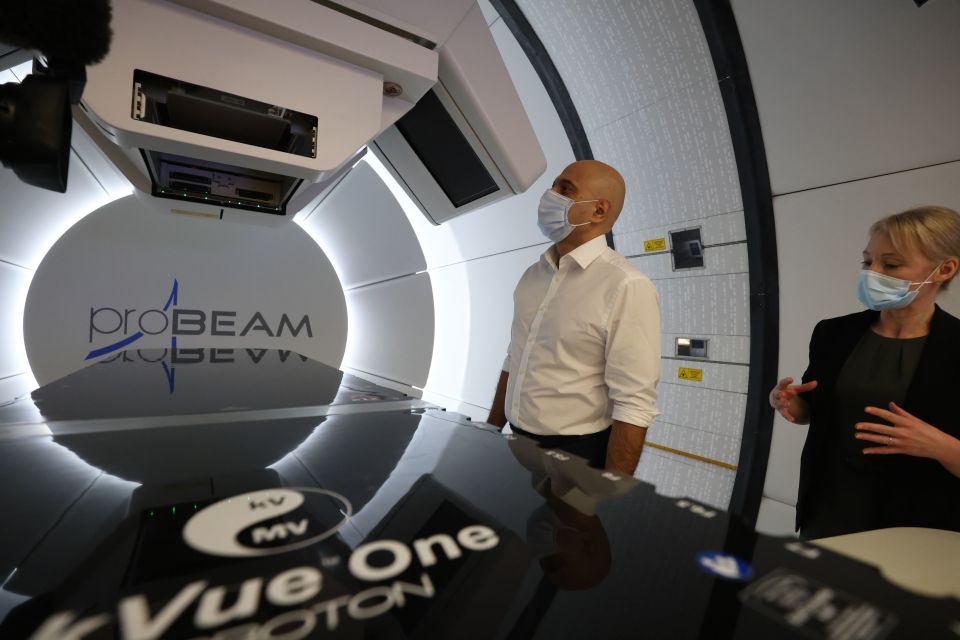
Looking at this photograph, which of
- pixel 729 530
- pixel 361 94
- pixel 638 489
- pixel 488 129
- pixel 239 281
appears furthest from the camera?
pixel 239 281

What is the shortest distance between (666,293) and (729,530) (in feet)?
7.66

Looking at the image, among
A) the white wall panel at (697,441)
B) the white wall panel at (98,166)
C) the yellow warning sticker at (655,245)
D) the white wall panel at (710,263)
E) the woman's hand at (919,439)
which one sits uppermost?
the white wall panel at (98,166)

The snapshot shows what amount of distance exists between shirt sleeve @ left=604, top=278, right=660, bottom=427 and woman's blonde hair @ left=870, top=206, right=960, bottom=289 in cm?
→ 71

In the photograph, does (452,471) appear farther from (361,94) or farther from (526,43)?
(526,43)

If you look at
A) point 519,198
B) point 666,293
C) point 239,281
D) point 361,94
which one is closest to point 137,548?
point 361,94

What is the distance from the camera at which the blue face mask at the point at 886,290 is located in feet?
4.49

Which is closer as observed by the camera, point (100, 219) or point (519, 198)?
point (519, 198)

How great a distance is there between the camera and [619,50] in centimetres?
249

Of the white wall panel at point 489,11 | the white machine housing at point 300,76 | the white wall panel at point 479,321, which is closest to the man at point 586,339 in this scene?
the white machine housing at point 300,76

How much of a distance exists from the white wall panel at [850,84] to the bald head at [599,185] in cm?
88

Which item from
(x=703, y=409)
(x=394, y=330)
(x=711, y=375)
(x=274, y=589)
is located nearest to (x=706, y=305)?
(x=711, y=375)

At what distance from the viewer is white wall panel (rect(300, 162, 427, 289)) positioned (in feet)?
16.8

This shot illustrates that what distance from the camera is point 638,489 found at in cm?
69

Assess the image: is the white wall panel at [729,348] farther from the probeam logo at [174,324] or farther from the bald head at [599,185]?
the probeam logo at [174,324]
